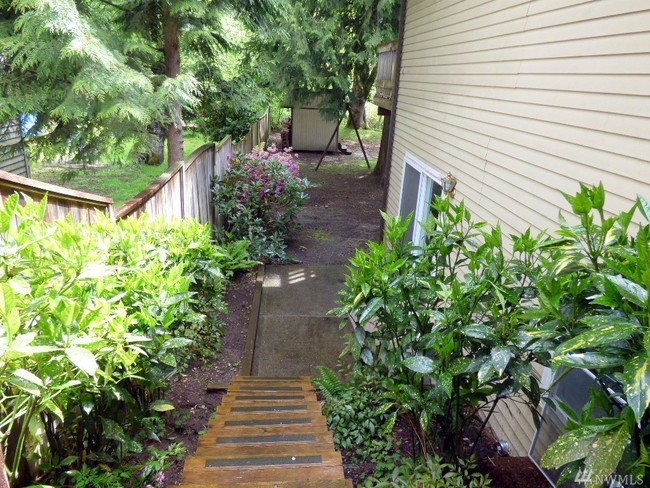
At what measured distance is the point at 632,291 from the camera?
3.80 ft

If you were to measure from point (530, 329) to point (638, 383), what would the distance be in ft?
2.21

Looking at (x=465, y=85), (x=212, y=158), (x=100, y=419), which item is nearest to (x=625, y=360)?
(x=100, y=419)

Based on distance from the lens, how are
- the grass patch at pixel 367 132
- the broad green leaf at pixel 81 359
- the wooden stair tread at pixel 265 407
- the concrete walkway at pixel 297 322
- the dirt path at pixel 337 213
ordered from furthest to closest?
the grass patch at pixel 367 132 → the dirt path at pixel 337 213 → the concrete walkway at pixel 297 322 → the wooden stair tread at pixel 265 407 → the broad green leaf at pixel 81 359

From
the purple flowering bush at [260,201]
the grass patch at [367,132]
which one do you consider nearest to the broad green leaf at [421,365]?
the purple flowering bush at [260,201]

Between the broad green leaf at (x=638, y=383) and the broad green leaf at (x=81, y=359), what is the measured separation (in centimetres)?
148

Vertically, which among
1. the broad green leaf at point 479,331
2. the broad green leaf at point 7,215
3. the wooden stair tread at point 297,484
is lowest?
the wooden stair tread at point 297,484

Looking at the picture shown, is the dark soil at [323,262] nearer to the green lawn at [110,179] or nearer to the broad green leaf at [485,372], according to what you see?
the broad green leaf at [485,372]

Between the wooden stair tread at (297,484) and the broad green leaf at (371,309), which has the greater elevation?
the broad green leaf at (371,309)

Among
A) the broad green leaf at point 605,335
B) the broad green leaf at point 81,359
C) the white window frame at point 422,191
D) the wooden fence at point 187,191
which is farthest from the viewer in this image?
the white window frame at point 422,191

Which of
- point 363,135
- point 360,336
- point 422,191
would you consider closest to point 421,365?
point 360,336

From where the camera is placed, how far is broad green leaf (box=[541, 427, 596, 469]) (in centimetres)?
121

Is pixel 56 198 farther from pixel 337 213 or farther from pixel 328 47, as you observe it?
pixel 328 47

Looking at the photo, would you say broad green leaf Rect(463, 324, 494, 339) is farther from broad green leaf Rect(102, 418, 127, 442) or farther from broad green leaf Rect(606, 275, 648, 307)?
broad green leaf Rect(102, 418, 127, 442)

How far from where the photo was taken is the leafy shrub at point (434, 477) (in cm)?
202
